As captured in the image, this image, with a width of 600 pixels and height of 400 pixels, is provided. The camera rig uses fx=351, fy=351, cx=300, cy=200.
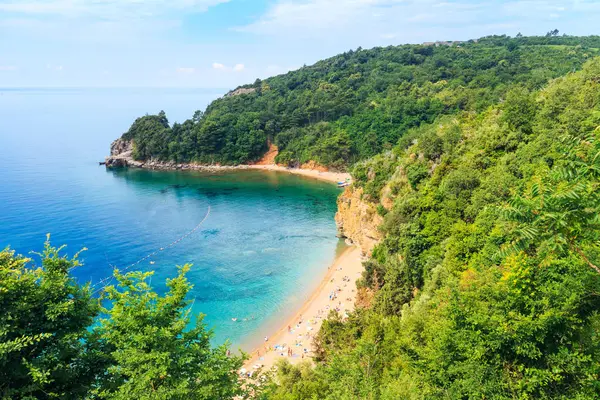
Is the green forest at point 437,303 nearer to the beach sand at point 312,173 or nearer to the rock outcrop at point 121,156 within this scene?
the beach sand at point 312,173

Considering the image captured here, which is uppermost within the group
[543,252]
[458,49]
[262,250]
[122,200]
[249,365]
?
[458,49]

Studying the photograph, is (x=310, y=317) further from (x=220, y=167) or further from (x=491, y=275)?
(x=220, y=167)

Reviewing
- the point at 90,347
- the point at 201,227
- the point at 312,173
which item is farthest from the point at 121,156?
the point at 90,347

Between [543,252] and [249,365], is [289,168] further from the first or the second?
[543,252]

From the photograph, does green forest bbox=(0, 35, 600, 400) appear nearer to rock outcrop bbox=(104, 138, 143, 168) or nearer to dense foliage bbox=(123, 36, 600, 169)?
dense foliage bbox=(123, 36, 600, 169)

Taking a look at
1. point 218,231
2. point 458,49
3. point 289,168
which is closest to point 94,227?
point 218,231

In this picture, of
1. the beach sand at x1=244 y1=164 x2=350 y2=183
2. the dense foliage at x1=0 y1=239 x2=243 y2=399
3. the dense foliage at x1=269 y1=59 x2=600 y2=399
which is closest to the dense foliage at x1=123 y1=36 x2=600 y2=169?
the beach sand at x1=244 y1=164 x2=350 y2=183
